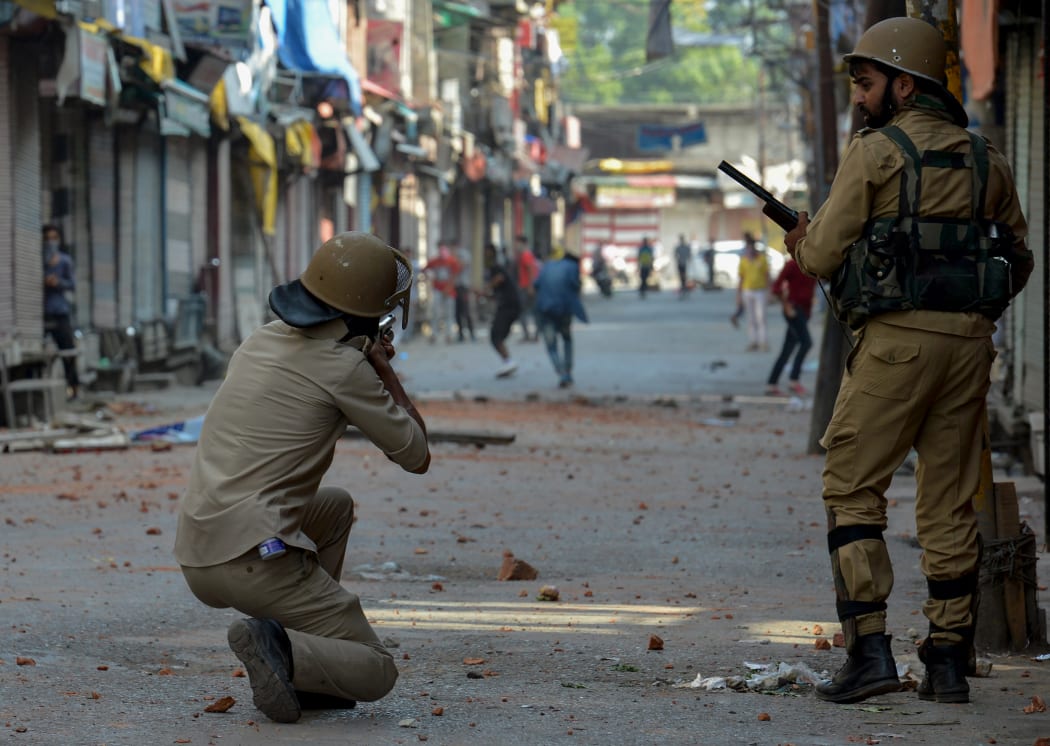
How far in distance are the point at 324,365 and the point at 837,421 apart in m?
1.54

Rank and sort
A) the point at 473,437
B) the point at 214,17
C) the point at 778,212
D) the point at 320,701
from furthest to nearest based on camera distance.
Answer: the point at 214,17 < the point at 473,437 < the point at 778,212 < the point at 320,701

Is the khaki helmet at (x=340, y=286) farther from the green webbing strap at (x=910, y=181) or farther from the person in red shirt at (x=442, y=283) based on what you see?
Answer: the person in red shirt at (x=442, y=283)

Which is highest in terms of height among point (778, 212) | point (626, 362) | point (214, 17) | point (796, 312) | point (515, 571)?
point (214, 17)

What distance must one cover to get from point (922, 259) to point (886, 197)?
8.3 inches

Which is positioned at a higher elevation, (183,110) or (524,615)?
(183,110)

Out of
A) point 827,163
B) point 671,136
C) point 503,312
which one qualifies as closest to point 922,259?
point 827,163

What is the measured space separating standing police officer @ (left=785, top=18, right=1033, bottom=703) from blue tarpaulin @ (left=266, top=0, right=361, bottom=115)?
2195 cm

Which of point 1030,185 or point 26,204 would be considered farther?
point 26,204

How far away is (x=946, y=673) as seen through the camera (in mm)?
5363

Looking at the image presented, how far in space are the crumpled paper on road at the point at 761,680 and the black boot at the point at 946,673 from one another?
394 mm

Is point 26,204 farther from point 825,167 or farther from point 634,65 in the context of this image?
point 634,65

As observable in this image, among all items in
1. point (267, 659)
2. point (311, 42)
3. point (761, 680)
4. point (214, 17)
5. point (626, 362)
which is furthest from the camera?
point (311, 42)

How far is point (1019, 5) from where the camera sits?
41.7 feet

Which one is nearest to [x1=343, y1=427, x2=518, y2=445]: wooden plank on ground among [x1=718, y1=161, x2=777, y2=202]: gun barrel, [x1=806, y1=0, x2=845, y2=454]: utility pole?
[x1=806, y1=0, x2=845, y2=454]: utility pole
